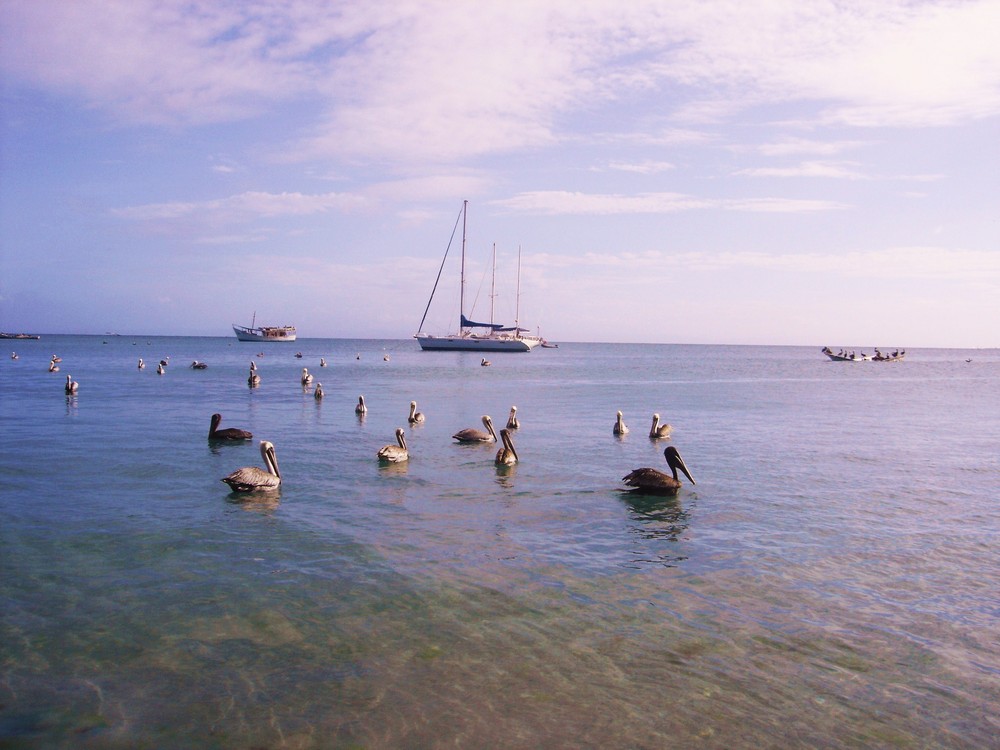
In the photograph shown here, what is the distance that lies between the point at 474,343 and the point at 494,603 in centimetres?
10016

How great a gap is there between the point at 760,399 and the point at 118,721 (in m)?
38.0

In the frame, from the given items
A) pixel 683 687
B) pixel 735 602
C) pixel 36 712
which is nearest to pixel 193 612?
pixel 36 712

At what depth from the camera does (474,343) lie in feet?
355

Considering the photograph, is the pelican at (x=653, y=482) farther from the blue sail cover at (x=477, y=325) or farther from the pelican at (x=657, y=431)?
the blue sail cover at (x=477, y=325)

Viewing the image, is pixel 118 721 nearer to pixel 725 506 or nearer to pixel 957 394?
pixel 725 506

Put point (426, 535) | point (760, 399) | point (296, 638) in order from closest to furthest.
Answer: point (296, 638) < point (426, 535) < point (760, 399)

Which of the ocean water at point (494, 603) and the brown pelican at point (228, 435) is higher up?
the brown pelican at point (228, 435)

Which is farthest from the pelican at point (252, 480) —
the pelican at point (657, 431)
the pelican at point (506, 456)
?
the pelican at point (657, 431)

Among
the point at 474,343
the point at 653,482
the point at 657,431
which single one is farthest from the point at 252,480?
the point at 474,343

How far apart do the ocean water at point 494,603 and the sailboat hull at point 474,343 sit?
3554 inches

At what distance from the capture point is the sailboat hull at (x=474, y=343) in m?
109

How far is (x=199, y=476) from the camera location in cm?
1598

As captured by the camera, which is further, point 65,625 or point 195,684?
point 65,625

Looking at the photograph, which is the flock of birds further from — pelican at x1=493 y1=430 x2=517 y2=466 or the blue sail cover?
the blue sail cover
